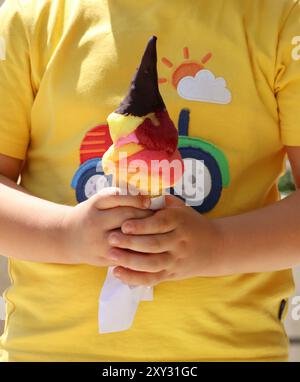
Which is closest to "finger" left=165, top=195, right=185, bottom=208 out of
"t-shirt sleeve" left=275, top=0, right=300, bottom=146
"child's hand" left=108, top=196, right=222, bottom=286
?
"child's hand" left=108, top=196, right=222, bottom=286

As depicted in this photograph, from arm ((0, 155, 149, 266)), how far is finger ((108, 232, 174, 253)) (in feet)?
0.06

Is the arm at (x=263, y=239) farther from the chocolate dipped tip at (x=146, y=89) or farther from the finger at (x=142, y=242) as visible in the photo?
the chocolate dipped tip at (x=146, y=89)

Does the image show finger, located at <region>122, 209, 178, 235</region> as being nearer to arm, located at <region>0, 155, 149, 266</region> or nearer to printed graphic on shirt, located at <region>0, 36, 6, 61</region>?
arm, located at <region>0, 155, 149, 266</region>

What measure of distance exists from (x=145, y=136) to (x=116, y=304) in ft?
0.91

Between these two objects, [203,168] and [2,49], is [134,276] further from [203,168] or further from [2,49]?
[2,49]

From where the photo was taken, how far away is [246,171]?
1184mm

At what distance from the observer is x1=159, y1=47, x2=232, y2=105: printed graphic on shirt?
116cm

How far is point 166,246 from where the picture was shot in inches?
39.3

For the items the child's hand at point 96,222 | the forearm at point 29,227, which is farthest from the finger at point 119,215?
the forearm at point 29,227

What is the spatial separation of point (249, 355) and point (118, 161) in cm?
42

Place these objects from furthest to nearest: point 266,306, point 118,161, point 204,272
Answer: point 266,306 < point 204,272 < point 118,161

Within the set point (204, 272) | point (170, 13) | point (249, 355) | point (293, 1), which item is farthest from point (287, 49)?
point (249, 355)

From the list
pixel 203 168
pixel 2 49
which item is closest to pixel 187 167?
pixel 203 168
